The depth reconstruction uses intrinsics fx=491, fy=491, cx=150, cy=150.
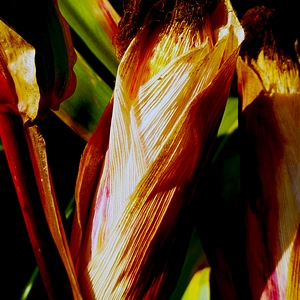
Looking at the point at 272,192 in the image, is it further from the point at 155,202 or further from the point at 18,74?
the point at 18,74

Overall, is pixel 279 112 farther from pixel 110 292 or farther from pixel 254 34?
pixel 110 292

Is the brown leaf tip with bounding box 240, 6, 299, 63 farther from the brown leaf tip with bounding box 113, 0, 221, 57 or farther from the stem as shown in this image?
the stem

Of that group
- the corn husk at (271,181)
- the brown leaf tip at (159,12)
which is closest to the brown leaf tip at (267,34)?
the corn husk at (271,181)

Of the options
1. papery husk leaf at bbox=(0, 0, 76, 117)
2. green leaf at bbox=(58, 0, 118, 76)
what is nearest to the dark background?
green leaf at bbox=(58, 0, 118, 76)

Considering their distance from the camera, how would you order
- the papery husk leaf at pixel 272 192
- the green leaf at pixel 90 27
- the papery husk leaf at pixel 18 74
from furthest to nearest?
1. the green leaf at pixel 90 27
2. the papery husk leaf at pixel 272 192
3. the papery husk leaf at pixel 18 74

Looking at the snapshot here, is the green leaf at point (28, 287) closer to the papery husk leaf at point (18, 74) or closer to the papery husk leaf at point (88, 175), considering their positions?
the papery husk leaf at point (88, 175)

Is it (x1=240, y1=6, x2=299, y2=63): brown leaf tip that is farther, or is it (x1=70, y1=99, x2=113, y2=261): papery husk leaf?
(x1=240, y1=6, x2=299, y2=63): brown leaf tip
